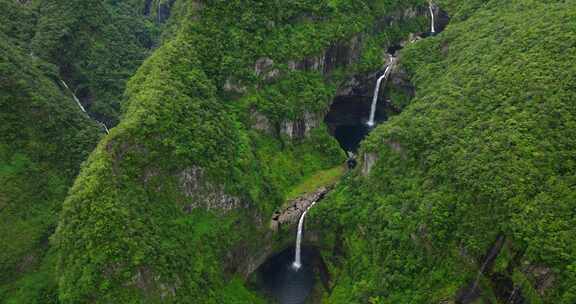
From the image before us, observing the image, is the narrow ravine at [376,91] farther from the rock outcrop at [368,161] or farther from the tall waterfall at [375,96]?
the rock outcrop at [368,161]

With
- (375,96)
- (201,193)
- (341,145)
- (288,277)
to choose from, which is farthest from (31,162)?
(375,96)

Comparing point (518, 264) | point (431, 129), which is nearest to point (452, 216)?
point (518, 264)

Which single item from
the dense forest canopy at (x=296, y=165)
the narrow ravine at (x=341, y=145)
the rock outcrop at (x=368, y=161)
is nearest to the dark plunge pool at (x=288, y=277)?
the narrow ravine at (x=341, y=145)

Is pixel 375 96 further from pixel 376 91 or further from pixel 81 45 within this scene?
pixel 81 45

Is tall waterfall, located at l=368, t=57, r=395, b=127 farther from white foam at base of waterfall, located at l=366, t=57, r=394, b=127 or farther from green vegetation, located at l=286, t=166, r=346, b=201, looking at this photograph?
green vegetation, located at l=286, t=166, r=346, b=201

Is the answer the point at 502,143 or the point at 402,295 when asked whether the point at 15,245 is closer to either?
the point at 402,295

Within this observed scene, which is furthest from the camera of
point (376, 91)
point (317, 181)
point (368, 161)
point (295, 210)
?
point (376, 91)
